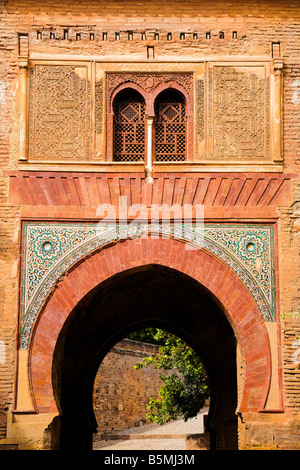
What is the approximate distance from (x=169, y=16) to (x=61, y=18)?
147cm

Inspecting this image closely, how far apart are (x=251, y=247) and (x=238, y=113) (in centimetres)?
181

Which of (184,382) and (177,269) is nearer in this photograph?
(177,269)

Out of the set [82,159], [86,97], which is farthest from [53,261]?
[86,97]

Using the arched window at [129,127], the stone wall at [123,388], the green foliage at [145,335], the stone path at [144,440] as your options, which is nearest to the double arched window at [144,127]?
the arched window at [129,127]

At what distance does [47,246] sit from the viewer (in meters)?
10.1

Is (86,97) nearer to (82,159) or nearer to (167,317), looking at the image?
(82,159)

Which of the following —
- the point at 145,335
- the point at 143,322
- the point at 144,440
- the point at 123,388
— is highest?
the point at 145,335

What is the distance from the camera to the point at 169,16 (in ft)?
35.3

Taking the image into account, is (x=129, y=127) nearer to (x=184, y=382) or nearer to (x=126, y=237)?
(x=126, y=237)

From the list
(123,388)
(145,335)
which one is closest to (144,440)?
(123,388)

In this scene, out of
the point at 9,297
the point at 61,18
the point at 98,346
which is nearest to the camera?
the point at 9,297

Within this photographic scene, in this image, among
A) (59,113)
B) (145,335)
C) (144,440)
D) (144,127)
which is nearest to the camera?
(59,113)

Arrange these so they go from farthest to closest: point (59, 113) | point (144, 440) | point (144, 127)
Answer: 1. point (144, 440)
2. point (144, 127)
3. point (59, 113)

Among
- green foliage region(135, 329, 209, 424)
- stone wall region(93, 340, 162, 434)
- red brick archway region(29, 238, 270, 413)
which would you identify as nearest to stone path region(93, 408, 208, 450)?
stone wall region(93, 340, 162, 434)
